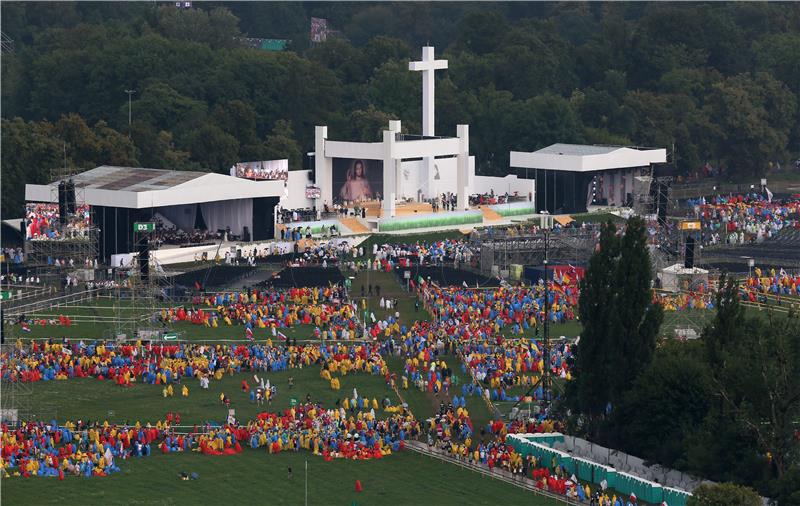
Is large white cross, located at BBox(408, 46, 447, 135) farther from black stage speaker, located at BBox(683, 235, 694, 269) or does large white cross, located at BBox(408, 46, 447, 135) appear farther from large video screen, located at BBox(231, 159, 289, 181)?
black stage speaker, located at BBox(683, 235, 694, 269)

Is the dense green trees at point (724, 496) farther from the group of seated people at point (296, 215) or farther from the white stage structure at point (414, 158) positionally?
the white stage structure at point (414, 158)

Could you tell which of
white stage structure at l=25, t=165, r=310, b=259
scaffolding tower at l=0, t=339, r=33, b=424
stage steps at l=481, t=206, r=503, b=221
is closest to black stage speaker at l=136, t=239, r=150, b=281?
white stage structure at l=25, t=165, r=310, b=259

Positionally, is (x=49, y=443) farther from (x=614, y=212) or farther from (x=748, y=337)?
(x=614, y=212)

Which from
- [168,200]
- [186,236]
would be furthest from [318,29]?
[168,200]

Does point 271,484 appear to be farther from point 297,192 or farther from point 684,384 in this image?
point 297,192

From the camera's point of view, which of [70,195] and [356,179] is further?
[356,179]
